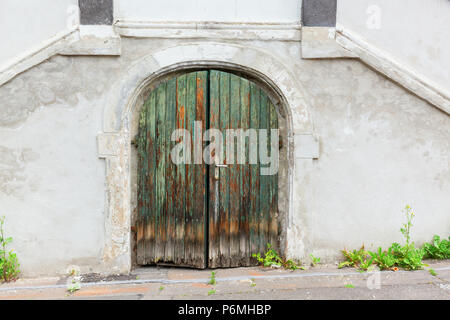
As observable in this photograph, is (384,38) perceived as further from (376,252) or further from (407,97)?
(376,252)

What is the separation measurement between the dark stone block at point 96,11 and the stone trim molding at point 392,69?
8.41 ft

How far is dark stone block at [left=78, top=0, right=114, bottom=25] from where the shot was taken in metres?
3.85

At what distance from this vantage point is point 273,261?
13.7 ft

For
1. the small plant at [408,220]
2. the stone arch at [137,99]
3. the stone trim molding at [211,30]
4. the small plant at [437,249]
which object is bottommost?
the small plant at [437,249]

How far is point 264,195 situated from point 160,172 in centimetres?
127

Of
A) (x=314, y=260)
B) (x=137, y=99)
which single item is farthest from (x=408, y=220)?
(x=137, y=99)

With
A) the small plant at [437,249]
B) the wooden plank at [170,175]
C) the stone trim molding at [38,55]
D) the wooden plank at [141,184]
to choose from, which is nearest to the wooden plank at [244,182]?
the wooden plank at [170,175]

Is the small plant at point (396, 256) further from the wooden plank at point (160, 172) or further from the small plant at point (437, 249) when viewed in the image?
the wooden plank at point (160, 172)

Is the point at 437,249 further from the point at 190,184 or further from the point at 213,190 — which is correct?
the point at 190,184

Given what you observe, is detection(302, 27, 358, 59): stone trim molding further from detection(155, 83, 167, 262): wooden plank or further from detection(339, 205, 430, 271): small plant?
detection(339, 205, 430, 271): small plant

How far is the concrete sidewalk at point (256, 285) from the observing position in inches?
136

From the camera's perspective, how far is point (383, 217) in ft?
13.6

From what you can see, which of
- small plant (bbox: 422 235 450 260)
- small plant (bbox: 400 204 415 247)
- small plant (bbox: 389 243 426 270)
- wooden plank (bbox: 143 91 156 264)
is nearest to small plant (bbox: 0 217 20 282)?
wooden plank (bbox: 143 91 156 264)

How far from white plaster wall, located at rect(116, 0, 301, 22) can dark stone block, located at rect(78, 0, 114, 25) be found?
124 millimetres
